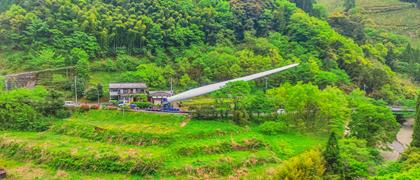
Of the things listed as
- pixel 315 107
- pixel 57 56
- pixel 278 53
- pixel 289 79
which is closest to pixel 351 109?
pixel 315 107

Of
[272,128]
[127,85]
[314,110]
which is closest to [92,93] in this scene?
[127,85]

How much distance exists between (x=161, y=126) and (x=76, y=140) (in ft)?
23.6

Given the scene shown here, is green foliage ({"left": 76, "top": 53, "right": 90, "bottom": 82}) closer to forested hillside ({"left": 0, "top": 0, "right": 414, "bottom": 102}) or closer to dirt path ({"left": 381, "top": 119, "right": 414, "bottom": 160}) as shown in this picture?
forested hillside ({"left": 0, "top": 0, "right": 414, "bottom": 102})

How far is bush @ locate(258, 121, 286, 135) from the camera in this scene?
116 feet

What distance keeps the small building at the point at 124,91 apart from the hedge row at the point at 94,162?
38.4ft

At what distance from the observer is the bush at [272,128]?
35500 millimetres

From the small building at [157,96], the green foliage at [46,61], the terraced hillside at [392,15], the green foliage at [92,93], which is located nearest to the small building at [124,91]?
the green foliage at [92,93]

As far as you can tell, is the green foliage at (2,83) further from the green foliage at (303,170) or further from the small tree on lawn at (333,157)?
the small tree on lawn at (333,157)

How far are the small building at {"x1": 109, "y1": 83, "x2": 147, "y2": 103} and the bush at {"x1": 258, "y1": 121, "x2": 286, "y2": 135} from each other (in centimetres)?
1392

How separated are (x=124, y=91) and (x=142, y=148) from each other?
471 inches

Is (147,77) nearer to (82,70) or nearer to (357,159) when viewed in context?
(82,70)

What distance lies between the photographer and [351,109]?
38.8 m

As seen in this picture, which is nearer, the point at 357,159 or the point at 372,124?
the point at 357,159

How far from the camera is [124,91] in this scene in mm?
41438
